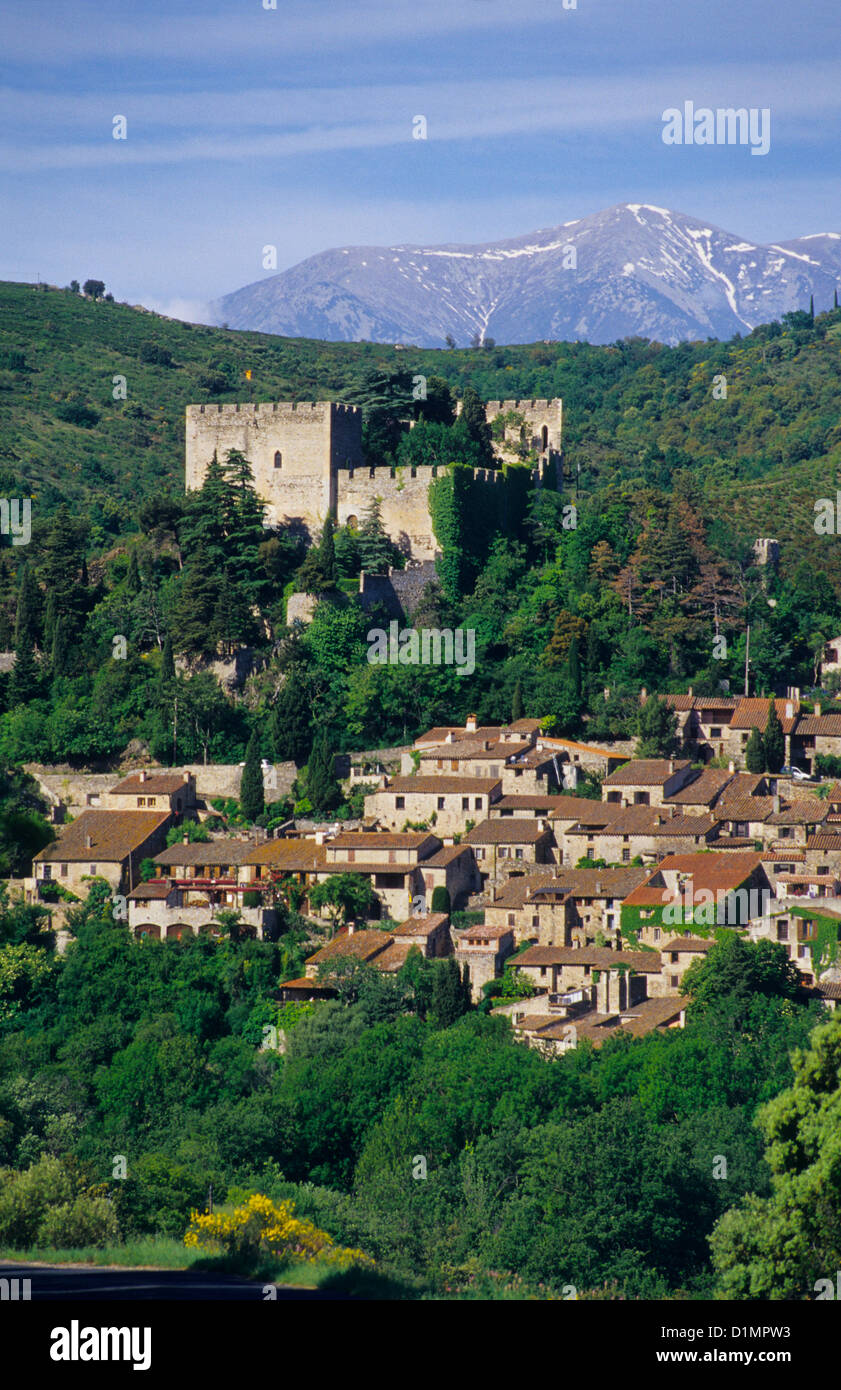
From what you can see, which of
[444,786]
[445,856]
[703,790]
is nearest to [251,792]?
[444,786]

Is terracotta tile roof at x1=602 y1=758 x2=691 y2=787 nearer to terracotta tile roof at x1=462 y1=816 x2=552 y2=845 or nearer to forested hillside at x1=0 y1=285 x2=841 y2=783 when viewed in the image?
terracotta tile roof at x1=462 y1=816 x2=552 y2=845

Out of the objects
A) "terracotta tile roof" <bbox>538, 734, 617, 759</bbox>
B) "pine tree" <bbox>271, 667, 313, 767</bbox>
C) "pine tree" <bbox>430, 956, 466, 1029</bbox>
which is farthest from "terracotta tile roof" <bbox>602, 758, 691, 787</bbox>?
"pine tree" <bbox>430, 956, 466, 1029</bbox>

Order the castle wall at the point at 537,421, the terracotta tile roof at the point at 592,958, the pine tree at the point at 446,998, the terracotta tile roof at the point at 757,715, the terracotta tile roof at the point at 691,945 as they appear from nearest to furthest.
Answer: the pine tree at the point at 446,998
the terracotta tile roof at the point at 691,945
the terracotta tile roof at the point at 592,958
the terracotta tile roof at the point at 757,715
the castle wall at the point at 537,421

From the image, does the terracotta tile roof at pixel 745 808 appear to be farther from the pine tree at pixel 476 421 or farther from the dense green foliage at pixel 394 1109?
the pine tree at pixel 476 421

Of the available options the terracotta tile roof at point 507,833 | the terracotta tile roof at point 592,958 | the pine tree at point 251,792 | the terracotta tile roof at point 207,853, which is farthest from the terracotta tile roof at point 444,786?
the terracotta tile roof at point 592,958

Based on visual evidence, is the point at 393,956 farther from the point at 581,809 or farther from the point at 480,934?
the point at 581,809

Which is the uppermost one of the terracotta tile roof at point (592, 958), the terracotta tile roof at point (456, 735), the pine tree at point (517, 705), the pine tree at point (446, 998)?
the pine tree at point (517, 705)
